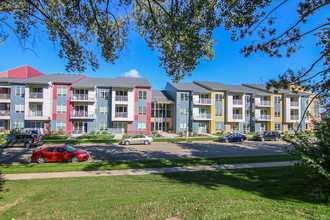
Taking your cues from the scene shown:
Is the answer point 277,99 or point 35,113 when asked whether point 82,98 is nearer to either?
point 35,113

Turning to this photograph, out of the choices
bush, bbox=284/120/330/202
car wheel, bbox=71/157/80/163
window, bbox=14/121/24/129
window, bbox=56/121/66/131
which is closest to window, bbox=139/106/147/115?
window, bbox=56/121/66/131

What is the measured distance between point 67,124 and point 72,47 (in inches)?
1010

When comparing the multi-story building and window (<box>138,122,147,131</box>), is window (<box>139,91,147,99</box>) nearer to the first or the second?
the multi-story building

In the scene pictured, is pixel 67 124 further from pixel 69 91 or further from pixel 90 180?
pixel 90 180

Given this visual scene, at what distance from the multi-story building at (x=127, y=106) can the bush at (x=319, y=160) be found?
1957 cm

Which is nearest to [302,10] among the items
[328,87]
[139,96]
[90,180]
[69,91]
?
[328,87]

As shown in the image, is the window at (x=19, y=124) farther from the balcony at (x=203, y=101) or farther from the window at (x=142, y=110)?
the balcony at (x=203, y=101)

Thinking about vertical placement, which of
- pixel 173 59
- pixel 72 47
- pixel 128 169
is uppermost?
pixel 72 47

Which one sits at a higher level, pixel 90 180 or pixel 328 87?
pixel 328 87

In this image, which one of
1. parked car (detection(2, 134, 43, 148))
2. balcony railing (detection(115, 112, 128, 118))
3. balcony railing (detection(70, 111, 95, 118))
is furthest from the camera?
balcony railing (detection(115, 112, 128, 118))

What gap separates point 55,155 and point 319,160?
1506 cm

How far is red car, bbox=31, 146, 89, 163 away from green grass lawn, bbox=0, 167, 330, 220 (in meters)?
4.23

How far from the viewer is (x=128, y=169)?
34.6ft

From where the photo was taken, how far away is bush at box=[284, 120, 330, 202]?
5.46m
